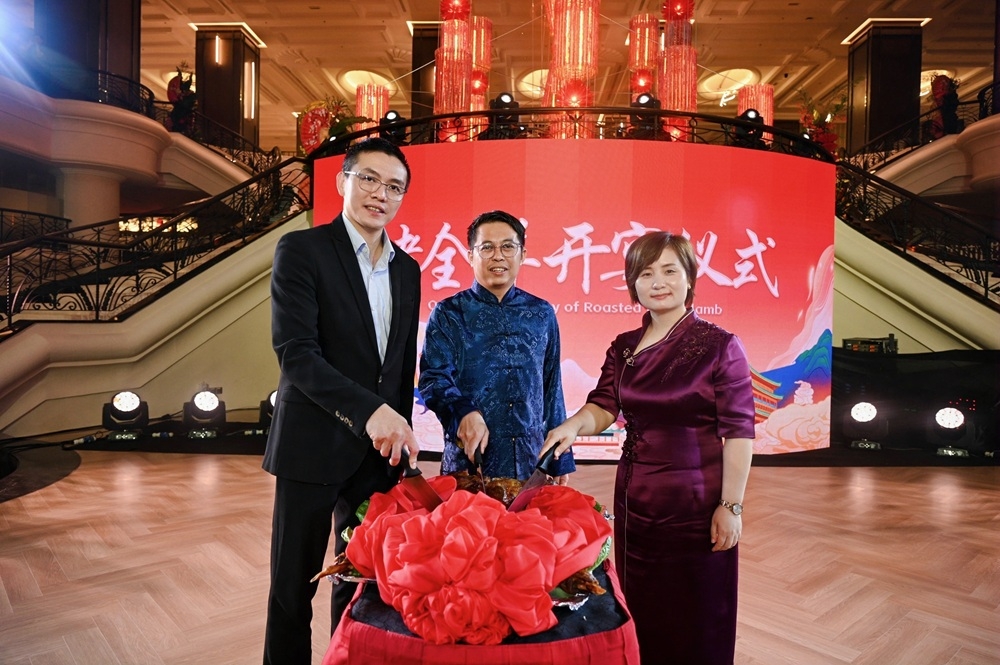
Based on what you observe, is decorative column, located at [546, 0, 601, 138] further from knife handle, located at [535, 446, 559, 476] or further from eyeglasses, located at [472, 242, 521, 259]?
knife handle, located at [535, 446, 559, 476]

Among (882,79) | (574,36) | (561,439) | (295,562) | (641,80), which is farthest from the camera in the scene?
(882,79)

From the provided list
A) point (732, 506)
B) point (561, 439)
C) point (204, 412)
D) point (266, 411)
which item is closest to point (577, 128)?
point (266, 411)

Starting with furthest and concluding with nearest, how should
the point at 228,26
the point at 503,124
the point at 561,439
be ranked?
the point at 228,26
the point at 503,124
the point at 561,439

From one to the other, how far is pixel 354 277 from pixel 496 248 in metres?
0.49

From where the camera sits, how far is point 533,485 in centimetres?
126

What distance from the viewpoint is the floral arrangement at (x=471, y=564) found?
0.94 meters

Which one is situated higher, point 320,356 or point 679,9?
point 679,9

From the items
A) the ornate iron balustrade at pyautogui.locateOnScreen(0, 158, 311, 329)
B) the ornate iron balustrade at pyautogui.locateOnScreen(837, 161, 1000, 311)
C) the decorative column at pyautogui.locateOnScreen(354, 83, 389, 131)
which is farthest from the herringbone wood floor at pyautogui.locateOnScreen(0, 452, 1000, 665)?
the decorative column at pyautogui.locateOnScreen(354, 83, 389, 131)

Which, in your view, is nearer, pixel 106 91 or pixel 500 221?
pixel 500 221

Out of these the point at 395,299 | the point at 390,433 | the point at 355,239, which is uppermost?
the point at 355,239

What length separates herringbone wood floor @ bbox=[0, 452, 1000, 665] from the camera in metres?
2.45

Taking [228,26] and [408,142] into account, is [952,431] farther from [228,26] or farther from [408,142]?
[228,26]

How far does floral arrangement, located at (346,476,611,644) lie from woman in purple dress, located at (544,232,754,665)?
0.67 meters

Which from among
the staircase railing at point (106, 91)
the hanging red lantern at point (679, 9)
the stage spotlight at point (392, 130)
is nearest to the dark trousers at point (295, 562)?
the stage spotlight at point (392, 130)
